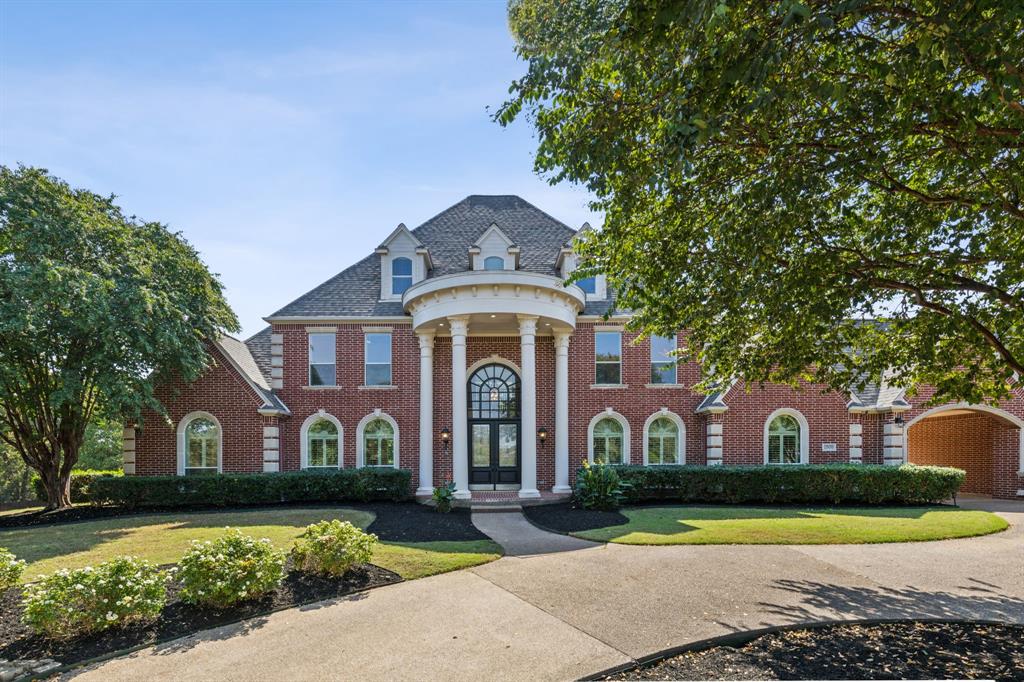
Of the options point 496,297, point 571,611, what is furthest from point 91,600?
point 496,297

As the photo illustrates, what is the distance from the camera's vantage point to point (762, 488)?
15297 mm

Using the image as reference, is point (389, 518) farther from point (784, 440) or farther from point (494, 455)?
point (784, 440)

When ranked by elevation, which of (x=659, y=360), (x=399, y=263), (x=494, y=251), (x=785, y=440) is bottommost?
(x=785, y=440)

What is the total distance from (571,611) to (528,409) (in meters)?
8.78

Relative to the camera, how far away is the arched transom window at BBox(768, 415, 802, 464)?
55.8ft

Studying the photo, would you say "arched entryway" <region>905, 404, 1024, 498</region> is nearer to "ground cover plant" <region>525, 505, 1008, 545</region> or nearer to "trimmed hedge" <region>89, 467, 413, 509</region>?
"ground cover plant" <region>525, 505, 1008, 545</region>

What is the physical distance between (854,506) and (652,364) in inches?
270

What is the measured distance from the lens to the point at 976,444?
18.6 m

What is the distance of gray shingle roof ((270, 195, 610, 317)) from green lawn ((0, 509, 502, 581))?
6651 millimetres

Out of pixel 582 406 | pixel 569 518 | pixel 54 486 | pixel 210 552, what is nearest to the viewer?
pixel 210 552

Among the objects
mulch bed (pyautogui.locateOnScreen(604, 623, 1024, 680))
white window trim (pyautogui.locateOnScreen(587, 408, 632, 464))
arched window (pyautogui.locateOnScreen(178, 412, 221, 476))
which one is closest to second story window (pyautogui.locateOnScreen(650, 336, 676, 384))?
white window trim (pyautogui.locateOnScreen(587, 408, 632, 464))

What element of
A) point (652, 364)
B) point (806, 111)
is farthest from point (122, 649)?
point (652, 364)

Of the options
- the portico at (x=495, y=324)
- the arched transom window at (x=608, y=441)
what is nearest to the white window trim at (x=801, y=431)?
the arched transom window at (x=608, y=441)

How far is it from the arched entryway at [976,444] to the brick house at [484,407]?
71 mm
